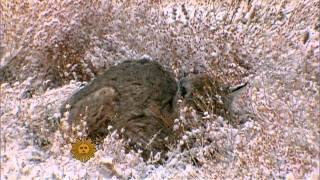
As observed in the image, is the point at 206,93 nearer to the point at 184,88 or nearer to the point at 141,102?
the point at 184,88

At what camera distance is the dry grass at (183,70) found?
378 cm

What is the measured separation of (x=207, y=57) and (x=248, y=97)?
67cm

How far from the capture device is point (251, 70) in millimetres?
4832

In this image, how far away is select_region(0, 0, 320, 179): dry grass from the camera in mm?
3781

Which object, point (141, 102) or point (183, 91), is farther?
point (183, 91)

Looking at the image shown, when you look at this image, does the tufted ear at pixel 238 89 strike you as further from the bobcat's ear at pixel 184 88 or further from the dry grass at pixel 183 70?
the bobcat's ear at pixel 184 88

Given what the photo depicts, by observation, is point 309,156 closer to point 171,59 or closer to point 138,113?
point 138,113

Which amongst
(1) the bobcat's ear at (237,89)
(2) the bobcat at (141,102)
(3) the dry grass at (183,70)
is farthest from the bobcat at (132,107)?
(1) the bobcat's ear at (237,89)

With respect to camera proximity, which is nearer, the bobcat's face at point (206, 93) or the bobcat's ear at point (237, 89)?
the bobcat's face at point (206, 93)

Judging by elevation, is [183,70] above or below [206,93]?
above

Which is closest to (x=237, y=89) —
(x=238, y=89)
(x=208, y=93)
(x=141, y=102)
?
(x=238, y=89)

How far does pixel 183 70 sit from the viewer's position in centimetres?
502

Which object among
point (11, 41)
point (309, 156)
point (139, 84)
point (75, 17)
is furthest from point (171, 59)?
point (309, 156)

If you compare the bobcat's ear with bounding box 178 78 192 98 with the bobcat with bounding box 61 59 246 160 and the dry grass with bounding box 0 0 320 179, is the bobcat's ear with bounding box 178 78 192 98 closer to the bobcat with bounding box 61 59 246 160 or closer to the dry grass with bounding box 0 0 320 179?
the bobcat with bounding box 61 59 246 160
